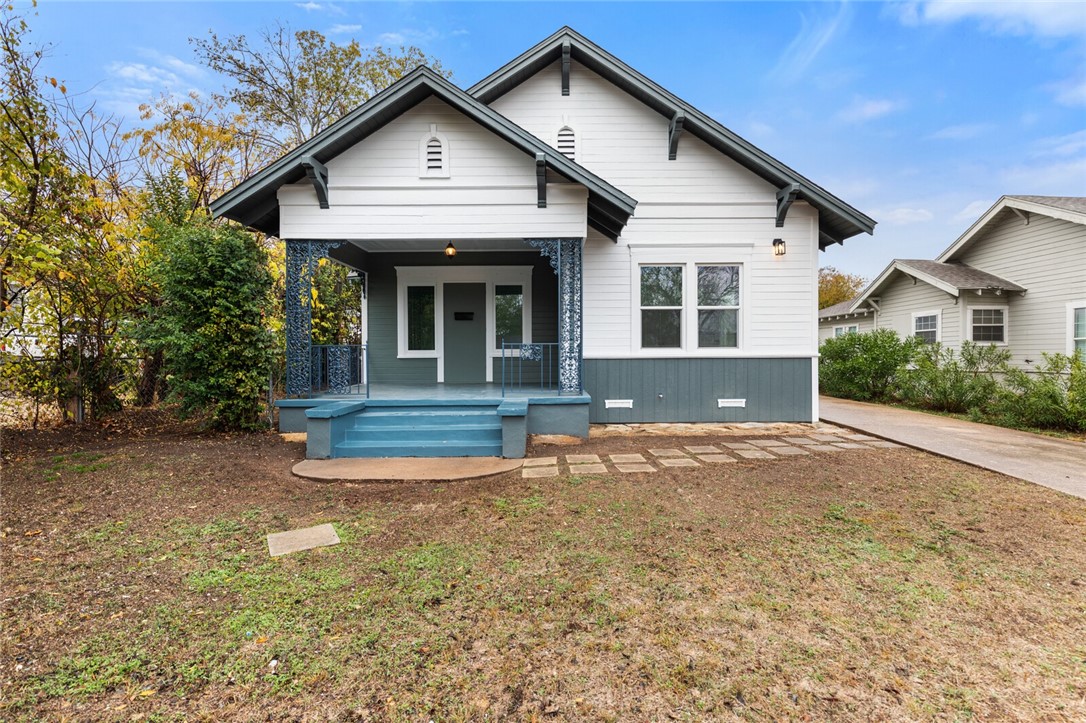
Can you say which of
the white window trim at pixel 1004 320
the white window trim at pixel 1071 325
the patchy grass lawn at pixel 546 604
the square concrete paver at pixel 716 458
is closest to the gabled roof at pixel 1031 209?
the white window trim at pixel 1071 325

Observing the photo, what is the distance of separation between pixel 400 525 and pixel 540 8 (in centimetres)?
1694

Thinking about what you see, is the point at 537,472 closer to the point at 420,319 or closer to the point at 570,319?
the point at 570,319

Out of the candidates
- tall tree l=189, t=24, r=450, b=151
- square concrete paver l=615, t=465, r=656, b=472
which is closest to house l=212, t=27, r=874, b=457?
square concrete paver l=615, t=465, r=656, b=472

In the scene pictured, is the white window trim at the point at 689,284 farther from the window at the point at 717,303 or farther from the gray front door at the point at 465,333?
the gray front door at the point at 465,333

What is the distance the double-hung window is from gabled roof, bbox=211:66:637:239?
5.95ft

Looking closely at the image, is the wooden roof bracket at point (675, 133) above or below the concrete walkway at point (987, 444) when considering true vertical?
above

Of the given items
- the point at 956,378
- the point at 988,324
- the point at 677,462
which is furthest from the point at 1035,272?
the point at 677,462

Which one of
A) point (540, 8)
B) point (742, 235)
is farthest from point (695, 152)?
point (540, 8)

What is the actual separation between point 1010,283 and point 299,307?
1792cm

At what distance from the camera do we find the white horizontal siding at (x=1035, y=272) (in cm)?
1132

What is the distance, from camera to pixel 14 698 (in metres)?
1.83

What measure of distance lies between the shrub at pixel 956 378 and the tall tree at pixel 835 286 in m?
20.7

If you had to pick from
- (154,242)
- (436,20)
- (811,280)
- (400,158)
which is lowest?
(811,280)

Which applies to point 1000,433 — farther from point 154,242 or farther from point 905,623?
point 154,242
